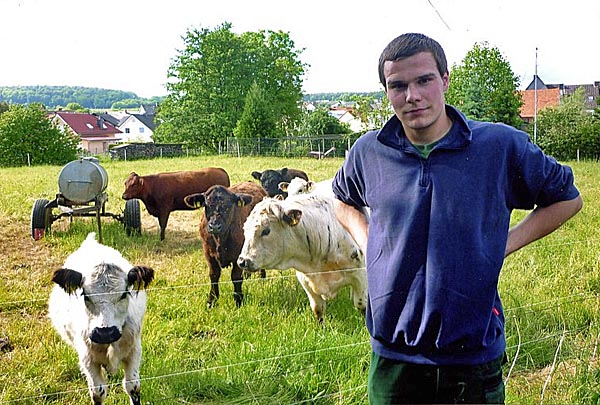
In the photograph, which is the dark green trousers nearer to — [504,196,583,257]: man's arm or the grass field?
[504,196,583,257]: man's arm

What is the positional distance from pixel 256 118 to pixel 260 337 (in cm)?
769

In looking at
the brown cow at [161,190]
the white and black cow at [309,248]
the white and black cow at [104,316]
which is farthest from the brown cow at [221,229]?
the brown cow at [161,190]

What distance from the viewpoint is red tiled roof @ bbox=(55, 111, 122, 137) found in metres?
11.4

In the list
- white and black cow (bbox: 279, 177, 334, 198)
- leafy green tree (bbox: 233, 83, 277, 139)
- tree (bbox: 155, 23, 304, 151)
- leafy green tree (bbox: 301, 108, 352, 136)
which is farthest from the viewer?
leafy green tree (bbox: 301, 108, 352, 136)

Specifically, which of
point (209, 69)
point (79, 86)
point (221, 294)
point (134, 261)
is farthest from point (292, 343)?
point (209, 69)

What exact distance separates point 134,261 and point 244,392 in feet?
11.2

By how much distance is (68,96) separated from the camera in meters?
6.87

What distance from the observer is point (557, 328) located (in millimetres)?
4238

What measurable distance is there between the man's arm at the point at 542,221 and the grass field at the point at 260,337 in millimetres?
1398

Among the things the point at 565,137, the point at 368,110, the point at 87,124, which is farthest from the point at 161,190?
the point at 565,137

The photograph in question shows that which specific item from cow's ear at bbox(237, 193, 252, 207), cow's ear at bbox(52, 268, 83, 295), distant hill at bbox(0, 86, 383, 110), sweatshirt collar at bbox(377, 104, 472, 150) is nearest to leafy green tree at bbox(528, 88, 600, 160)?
distant hill at bbox(0, 86, 383, 110)

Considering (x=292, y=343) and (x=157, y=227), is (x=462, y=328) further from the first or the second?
(x=157, y=227)

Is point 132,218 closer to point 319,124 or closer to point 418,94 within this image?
point 418,94

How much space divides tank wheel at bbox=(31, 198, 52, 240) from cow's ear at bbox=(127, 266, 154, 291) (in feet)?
14.5
